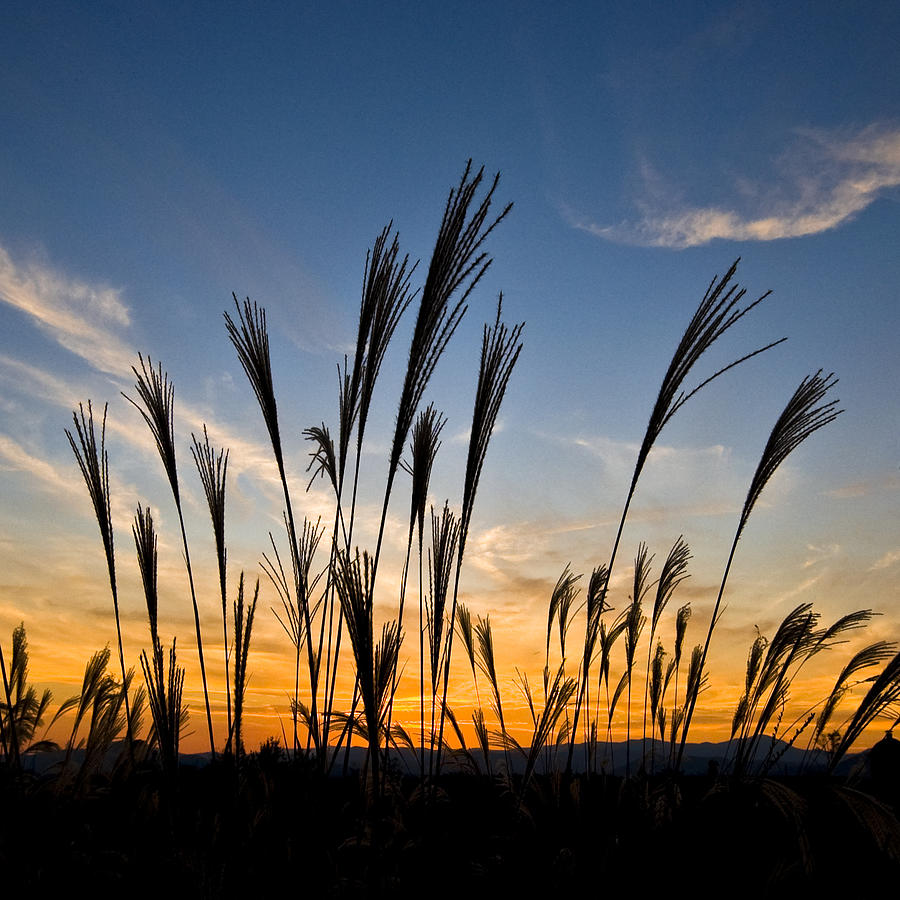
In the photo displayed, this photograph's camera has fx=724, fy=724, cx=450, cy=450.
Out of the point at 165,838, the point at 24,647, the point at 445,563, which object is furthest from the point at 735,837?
the point at 24,647

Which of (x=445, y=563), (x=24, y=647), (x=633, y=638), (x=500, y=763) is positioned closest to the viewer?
(x=445, y=563)

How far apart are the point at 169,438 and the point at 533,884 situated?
2.35m

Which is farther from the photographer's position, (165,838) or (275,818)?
(165,838)

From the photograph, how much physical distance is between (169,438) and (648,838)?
2704 millimetres

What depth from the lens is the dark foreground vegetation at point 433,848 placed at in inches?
98.4

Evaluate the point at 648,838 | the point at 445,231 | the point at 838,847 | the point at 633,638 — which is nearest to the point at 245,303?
the point at 445,231

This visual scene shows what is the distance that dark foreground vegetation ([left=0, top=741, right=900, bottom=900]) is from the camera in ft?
8.20

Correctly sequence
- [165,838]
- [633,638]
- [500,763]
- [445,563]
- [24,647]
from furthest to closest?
[24,647] < [633,638] < [500,763] < [165,838] < [445,563]

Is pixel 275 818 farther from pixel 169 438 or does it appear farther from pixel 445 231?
pixel 445 231

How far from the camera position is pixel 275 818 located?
3047 mm

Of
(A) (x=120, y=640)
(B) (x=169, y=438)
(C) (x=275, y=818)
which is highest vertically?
(B) (x=169, y=438)

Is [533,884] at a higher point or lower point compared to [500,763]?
lower

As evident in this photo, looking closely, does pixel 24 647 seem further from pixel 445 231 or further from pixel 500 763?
pixel 445 231

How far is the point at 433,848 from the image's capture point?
3.16 metres
